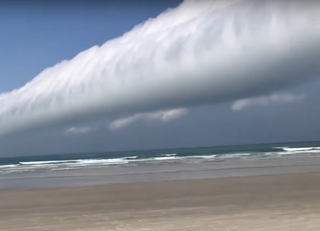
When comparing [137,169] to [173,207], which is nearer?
[173,207]

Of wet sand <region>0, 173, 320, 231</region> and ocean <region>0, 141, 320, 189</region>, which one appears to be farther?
ocean <region>0, 141, 320, 189</region>

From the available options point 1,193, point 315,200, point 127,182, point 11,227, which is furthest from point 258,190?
point 1,193

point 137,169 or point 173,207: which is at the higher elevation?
point 137,169

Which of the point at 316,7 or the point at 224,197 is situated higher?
the point at 316,7

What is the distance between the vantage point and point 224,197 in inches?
272

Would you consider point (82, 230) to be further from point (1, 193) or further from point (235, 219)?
point (1, 193)

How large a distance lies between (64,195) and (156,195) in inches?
62.4

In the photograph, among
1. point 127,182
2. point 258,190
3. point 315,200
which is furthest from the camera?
point 127,182

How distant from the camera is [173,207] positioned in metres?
5.98

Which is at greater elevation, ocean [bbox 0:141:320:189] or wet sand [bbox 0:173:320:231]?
ocean [bbox 0:141:320:189]

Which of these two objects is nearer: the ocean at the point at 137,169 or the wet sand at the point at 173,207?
the wet sand at the point at 173,207

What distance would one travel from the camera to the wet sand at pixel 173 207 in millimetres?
4910

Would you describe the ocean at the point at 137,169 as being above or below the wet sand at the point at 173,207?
above

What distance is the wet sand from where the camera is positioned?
4910mm
